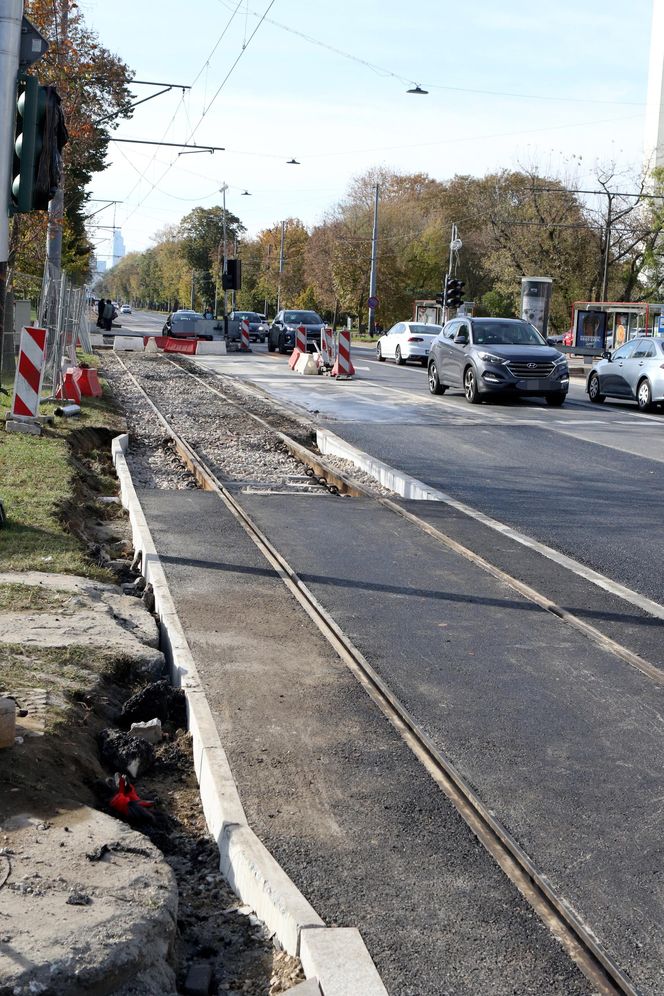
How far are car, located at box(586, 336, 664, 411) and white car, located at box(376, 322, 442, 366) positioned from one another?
14.9 metres

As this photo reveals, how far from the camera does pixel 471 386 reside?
24.1 metres

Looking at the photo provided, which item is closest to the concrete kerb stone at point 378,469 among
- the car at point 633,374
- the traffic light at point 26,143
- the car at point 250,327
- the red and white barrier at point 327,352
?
the traffic light at point 26,143

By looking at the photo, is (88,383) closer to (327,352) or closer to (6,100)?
(327,352)

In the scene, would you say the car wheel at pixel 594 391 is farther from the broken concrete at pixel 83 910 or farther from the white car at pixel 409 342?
the broken concrete at pixel 83 910

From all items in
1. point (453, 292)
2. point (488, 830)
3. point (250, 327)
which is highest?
point (453, 292)

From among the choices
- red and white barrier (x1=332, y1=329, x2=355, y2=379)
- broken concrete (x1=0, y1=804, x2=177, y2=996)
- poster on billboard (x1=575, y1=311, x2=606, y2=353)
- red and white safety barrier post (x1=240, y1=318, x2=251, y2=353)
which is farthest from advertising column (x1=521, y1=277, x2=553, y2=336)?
broken concrete (x1=0, y1=804, x2=177, y2=996)

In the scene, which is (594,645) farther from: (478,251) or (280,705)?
(478,251)

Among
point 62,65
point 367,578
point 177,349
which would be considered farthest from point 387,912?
point 177,349

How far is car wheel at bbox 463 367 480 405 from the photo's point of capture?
23.9 metres

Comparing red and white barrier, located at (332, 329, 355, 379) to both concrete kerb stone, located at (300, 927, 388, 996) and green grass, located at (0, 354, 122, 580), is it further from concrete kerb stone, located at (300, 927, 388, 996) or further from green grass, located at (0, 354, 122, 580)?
concrete kerb stone, located at (300, 927, 388, 996)

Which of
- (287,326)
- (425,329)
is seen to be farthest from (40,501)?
(287,326)

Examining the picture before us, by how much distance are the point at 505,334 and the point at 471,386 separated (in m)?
1.62

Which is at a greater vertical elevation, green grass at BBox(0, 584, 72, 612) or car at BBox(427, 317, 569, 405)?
car at BBox(427, 317, 569, 405)

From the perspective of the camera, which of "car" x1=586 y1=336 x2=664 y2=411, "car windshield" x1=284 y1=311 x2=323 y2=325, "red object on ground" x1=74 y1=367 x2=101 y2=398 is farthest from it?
"car windshield" x1=284 y1=311 x2=323 y2=325
